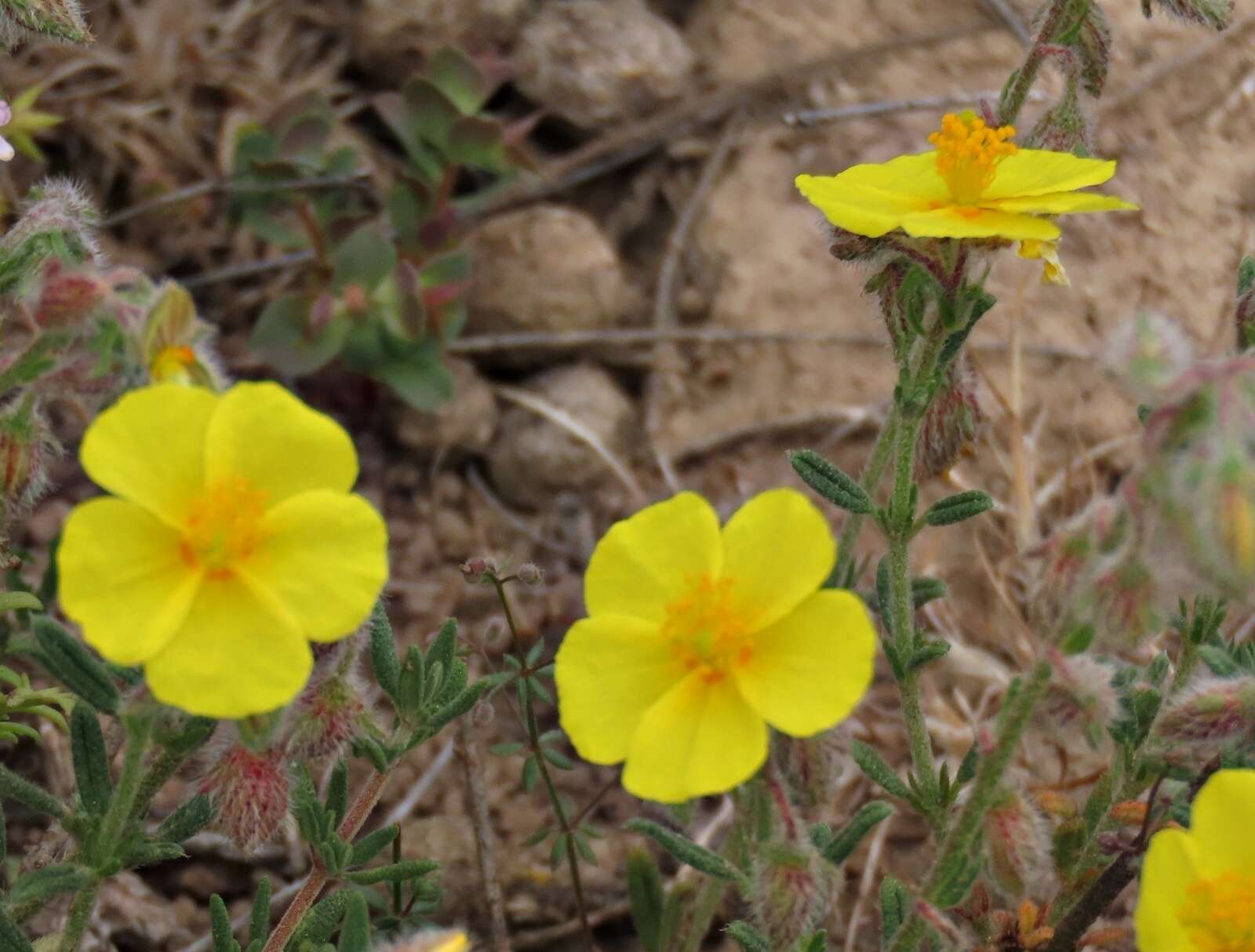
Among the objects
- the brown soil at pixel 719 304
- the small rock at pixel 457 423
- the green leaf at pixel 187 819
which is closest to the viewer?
the green leaf at pixel 187 819

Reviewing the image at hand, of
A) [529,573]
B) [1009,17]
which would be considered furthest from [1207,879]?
[1009,17]

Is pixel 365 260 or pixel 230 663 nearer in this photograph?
pixel 230 663

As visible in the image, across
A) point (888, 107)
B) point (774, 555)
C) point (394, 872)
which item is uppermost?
point (774, 555)

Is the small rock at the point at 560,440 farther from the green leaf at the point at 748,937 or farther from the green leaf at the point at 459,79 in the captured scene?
the green leaf at the point at 748,937

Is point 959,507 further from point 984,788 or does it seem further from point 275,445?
point 275,445

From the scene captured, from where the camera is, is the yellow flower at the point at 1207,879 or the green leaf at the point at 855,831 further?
the green leaf at the point at 855,831

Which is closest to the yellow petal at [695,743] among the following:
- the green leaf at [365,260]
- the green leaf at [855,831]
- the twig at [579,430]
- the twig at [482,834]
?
the green leaf at [855,831]

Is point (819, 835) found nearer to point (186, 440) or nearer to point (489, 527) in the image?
point (186, 440)
